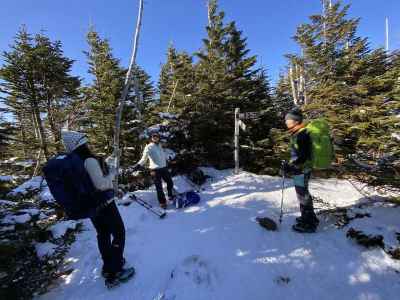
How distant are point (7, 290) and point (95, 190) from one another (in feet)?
5.39

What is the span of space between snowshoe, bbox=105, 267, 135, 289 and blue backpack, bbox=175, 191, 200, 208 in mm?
2963

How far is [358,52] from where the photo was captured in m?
11.4

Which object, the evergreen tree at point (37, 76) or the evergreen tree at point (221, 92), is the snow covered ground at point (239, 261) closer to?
the evergreen tree at point (221, 92)

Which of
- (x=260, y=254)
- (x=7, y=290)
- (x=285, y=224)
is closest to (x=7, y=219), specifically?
(x=7, y=290)

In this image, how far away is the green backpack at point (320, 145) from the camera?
13.6ft

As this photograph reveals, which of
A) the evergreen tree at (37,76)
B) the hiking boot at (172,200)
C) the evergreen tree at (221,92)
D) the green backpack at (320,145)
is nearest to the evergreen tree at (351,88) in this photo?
the evergreen tree at (221,92)

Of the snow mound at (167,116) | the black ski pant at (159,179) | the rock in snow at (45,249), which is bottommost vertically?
the rock in snow at (45,249)

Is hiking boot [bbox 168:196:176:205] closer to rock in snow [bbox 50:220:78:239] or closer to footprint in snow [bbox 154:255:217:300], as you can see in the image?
rock in snow [bbox 50:220:78:239]

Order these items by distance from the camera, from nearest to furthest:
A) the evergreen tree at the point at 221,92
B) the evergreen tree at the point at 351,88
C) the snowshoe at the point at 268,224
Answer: the snowshoe at the point at 268,224
the evergreen tree at the point at 351,88
the evergreen tree at the point at 221,92

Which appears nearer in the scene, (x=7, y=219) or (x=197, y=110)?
(x=7, y=219)

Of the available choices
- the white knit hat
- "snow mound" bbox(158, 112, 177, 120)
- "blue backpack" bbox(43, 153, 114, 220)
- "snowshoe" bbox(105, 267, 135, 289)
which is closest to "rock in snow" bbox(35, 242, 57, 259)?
"snowshoe" bbox(105, 267, 135, 289)

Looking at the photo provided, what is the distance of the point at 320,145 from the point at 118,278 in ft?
13.7

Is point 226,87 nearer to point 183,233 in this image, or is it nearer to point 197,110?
point 197,110

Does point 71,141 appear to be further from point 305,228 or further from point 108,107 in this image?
point 108,107
